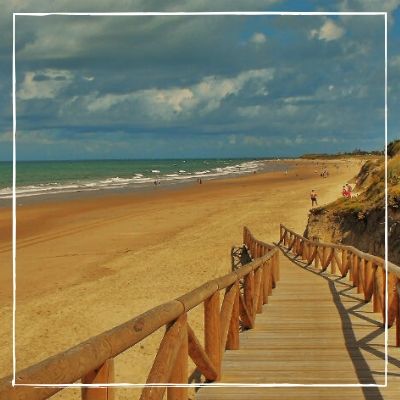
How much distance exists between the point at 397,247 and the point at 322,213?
768 cm

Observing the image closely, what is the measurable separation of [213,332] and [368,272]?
15.2 ft

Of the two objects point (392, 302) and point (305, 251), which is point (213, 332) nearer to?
point (392, 302)

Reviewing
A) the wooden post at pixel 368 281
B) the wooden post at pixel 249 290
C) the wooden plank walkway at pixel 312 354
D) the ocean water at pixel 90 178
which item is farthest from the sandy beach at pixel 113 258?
the ocean water at pixel 90 178

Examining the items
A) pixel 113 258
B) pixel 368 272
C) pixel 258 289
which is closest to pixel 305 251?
pixel 113 258

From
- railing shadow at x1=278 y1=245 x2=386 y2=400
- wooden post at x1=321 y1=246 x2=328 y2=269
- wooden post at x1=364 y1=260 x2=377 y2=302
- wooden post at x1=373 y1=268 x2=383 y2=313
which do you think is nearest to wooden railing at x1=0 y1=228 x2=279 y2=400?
railing shadow at x1=278 y1=245 x2=386 y2=400

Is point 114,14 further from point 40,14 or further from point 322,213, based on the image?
point 322,213

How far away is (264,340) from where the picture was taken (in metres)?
6.53

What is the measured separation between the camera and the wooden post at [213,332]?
4.86 m

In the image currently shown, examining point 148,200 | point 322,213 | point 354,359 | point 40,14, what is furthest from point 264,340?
point 148,200

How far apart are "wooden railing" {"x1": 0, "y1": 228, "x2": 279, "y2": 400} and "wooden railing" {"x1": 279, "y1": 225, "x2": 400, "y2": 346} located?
4.83 feet

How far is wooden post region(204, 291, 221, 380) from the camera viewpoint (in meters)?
4.86

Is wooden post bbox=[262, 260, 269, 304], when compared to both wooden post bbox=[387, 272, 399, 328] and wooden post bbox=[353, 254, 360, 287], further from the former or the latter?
wooden post bbox=[387, 272, 399, 328]

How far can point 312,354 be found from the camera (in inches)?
229

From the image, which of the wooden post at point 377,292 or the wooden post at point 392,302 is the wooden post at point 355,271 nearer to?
the wooden post at point 377,292
